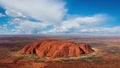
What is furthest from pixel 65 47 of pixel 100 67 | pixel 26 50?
pixel 100 67

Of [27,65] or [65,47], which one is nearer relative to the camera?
[27,65]

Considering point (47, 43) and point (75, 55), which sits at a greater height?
point (47, 43)

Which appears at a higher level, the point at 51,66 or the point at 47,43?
the point at 47,43

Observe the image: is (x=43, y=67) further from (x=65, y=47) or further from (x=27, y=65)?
(x=65, y=47)

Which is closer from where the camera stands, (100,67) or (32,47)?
(100,67)

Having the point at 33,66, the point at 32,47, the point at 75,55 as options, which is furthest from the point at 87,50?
the point at 33,66

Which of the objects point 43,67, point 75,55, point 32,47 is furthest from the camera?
point 32,47

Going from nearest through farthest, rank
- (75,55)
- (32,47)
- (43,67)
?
1. (43,67)
2. (75,55)
3. (32,47)

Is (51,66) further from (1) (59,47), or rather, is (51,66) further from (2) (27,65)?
(1) (59,47)
